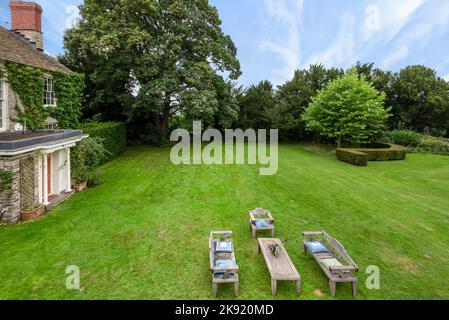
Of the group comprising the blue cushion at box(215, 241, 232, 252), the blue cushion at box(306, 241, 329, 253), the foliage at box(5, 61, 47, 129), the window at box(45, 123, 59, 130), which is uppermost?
the foliage at box(5, 61, 47, 129)

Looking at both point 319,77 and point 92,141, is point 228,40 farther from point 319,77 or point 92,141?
point 92,141

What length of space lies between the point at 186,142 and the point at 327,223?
2051 centimetres

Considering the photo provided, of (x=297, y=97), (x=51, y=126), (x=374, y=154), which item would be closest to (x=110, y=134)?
(x=51, y=126)

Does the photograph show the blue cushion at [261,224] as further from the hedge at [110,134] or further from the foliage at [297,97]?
the foliage at [297,97]

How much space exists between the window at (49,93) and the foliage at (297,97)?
77.7 feet

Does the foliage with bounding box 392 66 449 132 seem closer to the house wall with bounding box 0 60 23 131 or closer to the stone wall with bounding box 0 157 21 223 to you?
the house wall with bounding box 0 60 23 131

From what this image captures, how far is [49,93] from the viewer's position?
1583cm

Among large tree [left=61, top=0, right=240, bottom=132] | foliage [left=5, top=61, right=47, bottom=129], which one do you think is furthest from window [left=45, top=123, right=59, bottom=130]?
large tree [left=61, top=0, right=240, bottom=132]

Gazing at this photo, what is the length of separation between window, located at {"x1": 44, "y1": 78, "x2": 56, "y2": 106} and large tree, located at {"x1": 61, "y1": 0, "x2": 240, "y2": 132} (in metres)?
5.70

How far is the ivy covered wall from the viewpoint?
13418mm

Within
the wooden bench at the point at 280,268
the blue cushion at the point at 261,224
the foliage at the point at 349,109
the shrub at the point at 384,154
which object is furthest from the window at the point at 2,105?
the shrub at the point at 384,154

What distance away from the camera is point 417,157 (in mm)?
25188

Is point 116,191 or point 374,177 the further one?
point 374,177
